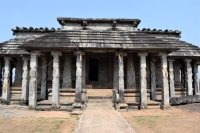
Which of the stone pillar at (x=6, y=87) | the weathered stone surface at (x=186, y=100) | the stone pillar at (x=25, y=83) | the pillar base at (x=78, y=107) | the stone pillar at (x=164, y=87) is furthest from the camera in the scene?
the stone pillar at (x=6, y=87)

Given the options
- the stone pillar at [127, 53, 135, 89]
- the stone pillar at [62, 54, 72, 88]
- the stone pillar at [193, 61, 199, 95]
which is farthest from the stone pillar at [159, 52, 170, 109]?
the stone pillar at [193, 61, 199, 95]

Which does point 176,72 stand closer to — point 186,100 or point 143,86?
point 186,100

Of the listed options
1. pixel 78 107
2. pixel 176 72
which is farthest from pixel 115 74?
pixel 176 72

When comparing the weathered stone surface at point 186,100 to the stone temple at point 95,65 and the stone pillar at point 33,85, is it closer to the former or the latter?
the stone temple at point 95,65

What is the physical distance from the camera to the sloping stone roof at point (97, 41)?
13.4 m

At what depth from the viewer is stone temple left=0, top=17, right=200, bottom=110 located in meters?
13.5

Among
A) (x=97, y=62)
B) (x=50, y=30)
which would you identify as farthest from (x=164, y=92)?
(x=50, y=30)

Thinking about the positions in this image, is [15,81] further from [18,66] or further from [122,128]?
[122,128]

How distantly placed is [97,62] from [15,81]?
9.31 m

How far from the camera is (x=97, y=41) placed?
14.2 m

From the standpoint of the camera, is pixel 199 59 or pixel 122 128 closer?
pixel 122 128

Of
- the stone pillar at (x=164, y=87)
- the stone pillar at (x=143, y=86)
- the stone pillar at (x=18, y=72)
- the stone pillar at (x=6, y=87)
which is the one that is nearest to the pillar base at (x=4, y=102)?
the stone pillar at (x=6, y=87)

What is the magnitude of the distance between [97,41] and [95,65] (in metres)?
4.96

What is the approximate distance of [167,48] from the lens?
44.2ft
